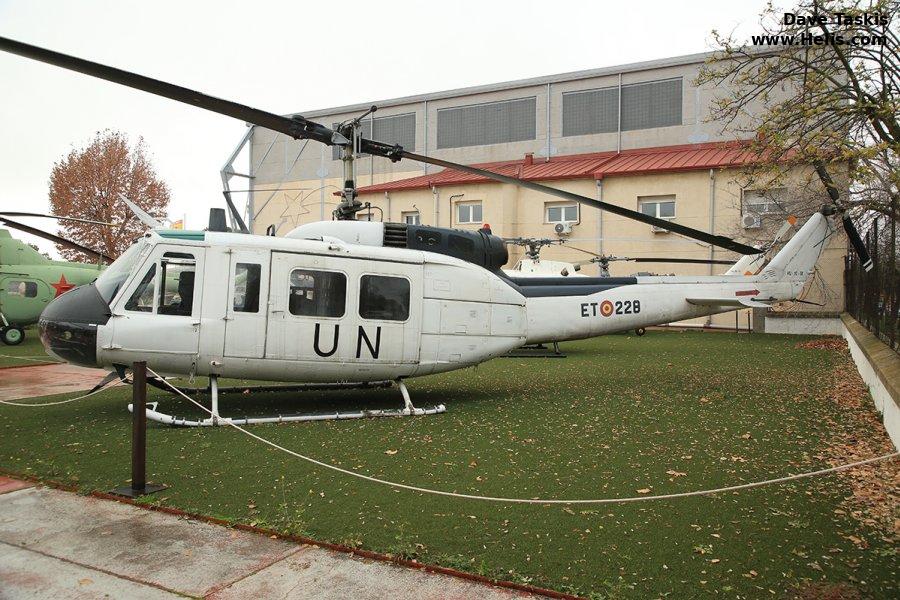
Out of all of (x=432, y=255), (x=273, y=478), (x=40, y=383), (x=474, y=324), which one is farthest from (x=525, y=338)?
(x=40, y=383)

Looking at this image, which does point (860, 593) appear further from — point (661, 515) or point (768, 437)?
point (768, 437)

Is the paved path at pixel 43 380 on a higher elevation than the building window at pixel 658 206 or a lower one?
lower

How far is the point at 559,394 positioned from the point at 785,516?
558cm

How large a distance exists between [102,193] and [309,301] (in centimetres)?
3440

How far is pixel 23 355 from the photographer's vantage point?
52.3 ft

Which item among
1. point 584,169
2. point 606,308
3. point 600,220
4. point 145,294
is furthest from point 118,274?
point 584,169

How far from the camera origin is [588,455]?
6.29 metres

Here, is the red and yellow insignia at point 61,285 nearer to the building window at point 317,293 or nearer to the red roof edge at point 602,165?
the red roof edge at point 602,165

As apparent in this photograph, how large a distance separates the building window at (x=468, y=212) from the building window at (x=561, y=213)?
10.5 ft

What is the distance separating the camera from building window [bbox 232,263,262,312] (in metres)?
7.83

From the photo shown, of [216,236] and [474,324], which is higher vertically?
[216,236]

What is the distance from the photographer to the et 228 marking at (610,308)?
34.4 ft

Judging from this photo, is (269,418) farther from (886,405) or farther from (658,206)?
(658,206)

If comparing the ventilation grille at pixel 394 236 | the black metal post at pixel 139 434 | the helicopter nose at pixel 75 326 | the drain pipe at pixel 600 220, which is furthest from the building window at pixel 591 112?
the black metal post at pixel 139 434
